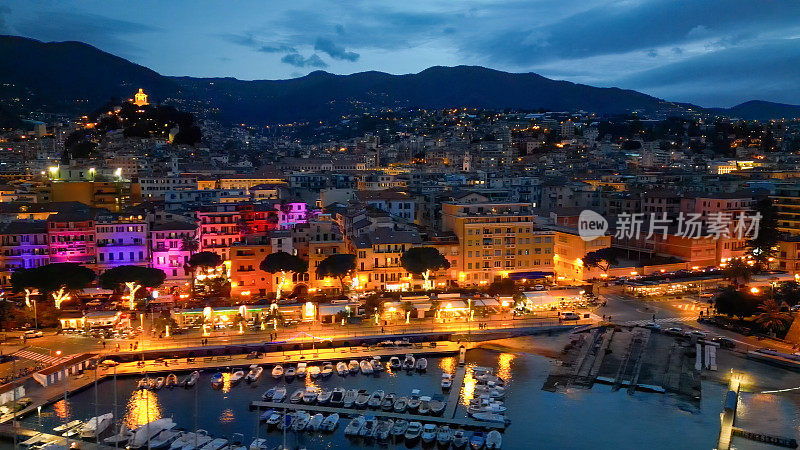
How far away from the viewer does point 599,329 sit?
1166 inches

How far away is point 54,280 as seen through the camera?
30.9 m

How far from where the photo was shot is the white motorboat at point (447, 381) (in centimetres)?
2323

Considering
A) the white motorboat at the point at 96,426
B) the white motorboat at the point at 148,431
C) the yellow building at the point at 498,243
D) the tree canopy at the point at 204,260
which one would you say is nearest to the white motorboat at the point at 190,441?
the white motorboat at the point at 148,431

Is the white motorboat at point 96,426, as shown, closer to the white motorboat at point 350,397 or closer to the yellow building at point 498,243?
the white motorboat at point 350,397

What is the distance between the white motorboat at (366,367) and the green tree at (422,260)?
8.94m

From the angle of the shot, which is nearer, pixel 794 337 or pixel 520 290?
pixel 794 337

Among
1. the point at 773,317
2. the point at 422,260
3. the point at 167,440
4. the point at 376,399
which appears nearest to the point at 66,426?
the point at 167,440

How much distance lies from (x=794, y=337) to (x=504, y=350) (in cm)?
1272

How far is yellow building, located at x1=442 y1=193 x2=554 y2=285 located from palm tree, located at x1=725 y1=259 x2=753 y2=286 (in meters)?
9.72

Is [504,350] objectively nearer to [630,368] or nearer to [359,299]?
[630,368]

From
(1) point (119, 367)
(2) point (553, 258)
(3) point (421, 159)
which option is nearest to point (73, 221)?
(1) point (119, 367)

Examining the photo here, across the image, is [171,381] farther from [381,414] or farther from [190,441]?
[381,414]

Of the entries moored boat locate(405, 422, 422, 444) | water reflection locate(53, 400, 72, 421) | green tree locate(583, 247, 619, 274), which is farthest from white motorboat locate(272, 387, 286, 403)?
green tree locate(583, 247, 619, 274)

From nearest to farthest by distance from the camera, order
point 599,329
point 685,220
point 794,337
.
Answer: point 794,337, point 599,329, point 685,220
